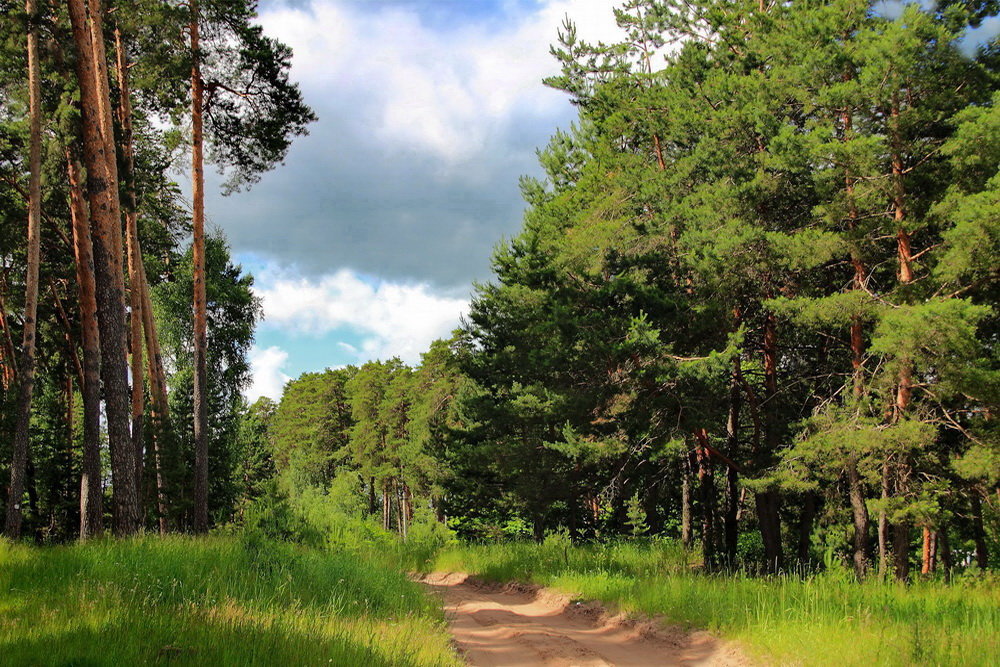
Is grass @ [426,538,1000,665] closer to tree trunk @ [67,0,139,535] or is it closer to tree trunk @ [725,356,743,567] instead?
tree trunk @ [725,356,743,567]

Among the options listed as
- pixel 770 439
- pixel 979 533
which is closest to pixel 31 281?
pixel 770 439

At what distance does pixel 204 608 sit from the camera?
6.23 meters

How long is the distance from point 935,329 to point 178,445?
19228 mm

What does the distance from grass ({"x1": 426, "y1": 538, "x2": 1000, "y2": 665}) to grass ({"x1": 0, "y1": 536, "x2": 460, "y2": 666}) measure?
146 inches

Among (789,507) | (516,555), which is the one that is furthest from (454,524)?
(789,507)

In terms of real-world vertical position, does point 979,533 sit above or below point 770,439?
below

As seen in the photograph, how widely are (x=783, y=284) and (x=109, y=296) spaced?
544 inches

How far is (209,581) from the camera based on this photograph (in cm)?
714

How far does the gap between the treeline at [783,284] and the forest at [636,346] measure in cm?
8

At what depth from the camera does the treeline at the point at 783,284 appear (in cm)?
1147

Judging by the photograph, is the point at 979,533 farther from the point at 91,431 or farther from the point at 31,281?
the point at 31,281

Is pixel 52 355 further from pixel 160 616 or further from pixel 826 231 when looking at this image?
pixel 826 231

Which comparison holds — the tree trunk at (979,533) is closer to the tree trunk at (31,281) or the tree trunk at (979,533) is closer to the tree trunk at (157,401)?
the tree trunk at (157,401)

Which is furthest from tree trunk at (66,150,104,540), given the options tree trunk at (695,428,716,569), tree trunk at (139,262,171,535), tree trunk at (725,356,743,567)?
tree trunk at (725,356,743,567)
